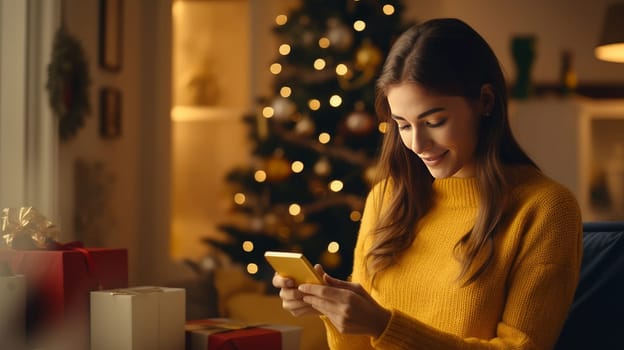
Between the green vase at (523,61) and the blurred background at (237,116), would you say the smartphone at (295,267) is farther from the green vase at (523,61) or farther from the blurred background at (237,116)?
the green vase at (523,61)

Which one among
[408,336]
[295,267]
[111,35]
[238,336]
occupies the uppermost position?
[111,35]

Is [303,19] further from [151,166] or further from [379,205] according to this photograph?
[379,205]

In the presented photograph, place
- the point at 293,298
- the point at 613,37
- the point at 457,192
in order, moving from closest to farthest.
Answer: the point at 293,298, the point at 457,192, the point at 613,37

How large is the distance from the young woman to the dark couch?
25cm

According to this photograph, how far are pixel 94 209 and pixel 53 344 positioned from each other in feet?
6.35

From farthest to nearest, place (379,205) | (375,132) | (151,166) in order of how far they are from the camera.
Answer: (151,166) → (375,132) → (379,205)

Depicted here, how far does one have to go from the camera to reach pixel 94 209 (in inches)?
151

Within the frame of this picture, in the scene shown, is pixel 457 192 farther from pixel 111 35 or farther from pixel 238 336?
pixel 111 35

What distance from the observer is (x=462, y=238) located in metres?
1.84

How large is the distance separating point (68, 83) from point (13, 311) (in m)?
1.66

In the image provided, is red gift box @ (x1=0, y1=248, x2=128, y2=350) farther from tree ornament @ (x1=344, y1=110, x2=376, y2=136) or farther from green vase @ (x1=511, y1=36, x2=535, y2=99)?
green vase @ (x1=511, y1=36, x2=535, y2=99)

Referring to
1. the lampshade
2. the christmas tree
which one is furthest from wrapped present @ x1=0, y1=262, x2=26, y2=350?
the lampshade

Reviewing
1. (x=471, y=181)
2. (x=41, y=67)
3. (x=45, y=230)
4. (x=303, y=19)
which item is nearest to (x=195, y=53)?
(x=303, y=19)

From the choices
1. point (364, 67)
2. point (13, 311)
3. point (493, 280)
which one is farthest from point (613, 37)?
point (13, 311)
